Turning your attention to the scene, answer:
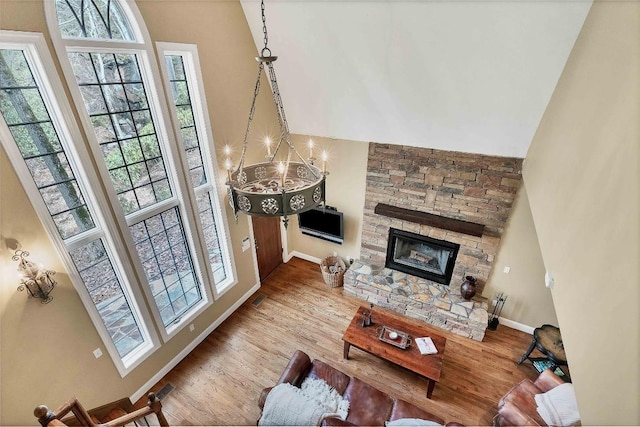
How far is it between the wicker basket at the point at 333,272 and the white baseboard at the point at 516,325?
2897 mm

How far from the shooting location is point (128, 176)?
3404 millimetres

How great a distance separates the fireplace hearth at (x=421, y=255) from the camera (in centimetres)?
509

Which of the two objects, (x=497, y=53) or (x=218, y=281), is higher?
(x=497, y=53)

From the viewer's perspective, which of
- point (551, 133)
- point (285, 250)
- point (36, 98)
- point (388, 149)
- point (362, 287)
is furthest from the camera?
point (285, 250)

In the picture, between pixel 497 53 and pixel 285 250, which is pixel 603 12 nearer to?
pixel 497 53

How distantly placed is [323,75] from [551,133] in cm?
277

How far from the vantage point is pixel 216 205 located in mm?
4520

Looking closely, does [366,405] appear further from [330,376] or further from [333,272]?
[333,272]

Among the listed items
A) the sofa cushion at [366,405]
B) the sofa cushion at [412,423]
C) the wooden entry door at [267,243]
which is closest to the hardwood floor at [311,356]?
the sofa cushion at [366,405]

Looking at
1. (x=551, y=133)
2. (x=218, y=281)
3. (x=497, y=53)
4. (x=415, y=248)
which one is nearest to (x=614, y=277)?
(x=551, y=133)

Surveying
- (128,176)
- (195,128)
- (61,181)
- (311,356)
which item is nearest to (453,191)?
(311,356)

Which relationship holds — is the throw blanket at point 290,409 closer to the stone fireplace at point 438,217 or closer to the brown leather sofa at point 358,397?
the brown leather sofa at point 358,397

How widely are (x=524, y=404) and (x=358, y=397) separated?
1.90 metres

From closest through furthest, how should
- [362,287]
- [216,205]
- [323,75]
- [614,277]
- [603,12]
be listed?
[614,277]
[603,12]
[323,75]
[216,205]
[362,287]
